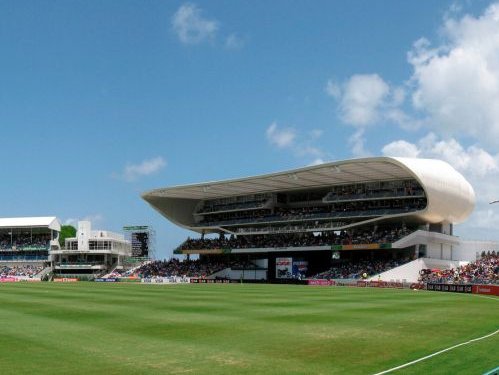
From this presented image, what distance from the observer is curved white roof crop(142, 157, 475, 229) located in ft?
257

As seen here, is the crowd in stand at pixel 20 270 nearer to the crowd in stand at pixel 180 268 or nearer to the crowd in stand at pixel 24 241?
the crowd in stand at pixel 24 241

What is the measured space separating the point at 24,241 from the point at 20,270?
31.6 ft

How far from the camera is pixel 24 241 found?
12569cm

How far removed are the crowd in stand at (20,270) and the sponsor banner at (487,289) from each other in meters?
84.4

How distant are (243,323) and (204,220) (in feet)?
297

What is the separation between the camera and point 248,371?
13.2 m

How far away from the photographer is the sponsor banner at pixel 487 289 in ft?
168

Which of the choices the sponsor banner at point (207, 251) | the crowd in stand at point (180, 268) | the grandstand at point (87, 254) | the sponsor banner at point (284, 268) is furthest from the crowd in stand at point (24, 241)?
the sponsor banner at point (284, 268)

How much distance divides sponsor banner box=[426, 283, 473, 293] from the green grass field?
28202 millimetres

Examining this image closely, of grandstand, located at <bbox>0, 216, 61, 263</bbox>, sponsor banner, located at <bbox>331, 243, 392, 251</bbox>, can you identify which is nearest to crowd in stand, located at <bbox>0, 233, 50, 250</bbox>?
grandstand, located at <bbox>0, 216, 61, 263</bbox>

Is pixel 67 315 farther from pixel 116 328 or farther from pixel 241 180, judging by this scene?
pixel 241 180

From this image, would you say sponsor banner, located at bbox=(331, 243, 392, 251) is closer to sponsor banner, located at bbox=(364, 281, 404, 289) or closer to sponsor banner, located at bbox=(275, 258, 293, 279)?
sponsor banner, located at bbox=(275, 258, 293, 279)

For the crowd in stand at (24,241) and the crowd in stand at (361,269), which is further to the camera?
the crowd in stand at (24,241)

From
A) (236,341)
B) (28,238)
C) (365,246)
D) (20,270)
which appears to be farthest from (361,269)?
(28,238)
